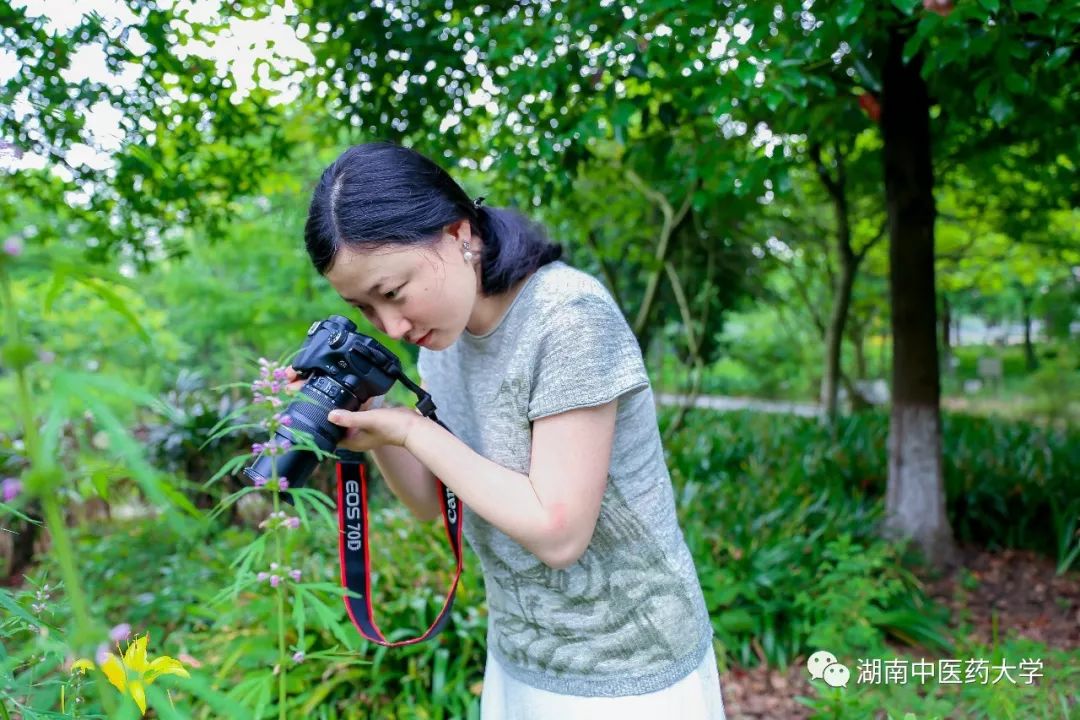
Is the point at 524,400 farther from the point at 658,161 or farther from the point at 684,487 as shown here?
the point at 684,487

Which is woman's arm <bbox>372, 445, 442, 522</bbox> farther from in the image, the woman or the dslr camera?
the dslr camera

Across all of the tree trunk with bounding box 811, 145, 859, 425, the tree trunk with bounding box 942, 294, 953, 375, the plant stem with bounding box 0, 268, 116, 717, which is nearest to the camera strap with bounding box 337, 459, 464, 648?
the plant stem with bounding box 0, 268, 116, 717

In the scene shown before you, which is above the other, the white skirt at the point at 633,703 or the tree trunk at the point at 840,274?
the tree trunk at the point at 840,274

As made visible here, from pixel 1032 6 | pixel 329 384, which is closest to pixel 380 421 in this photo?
pixel 329 384

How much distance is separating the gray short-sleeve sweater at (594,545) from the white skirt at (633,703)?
15mm

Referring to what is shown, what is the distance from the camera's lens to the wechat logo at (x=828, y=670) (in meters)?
2.58

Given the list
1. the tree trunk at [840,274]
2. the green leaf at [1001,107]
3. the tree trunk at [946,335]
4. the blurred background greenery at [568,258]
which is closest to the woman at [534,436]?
the blurred background greenery at [568,258]

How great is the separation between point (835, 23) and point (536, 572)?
1.67m

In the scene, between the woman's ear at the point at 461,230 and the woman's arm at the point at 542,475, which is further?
the woman's ear at the point at 461,230

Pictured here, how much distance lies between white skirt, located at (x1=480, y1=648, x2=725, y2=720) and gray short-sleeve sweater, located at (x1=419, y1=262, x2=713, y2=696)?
1 cm

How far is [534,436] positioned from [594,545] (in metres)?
0.22

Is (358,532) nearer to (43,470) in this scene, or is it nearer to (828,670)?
(43,470)

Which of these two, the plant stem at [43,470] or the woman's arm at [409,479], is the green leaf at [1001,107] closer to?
the woman's arm at [409,479]

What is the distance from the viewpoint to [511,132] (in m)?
3.17
